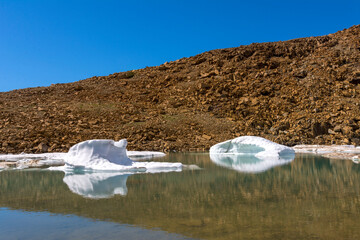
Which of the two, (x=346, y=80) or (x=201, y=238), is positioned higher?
(x=346, y=80)

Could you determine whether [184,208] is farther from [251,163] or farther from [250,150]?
[250,150]

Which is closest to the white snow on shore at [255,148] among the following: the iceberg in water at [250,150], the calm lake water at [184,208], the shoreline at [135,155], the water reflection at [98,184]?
the iceberg in water at [250,150]

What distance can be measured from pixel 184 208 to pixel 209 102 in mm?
32345

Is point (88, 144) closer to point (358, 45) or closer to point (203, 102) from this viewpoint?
point (203, 102)

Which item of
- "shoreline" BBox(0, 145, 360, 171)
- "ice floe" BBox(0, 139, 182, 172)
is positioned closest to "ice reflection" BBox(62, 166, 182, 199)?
"ice floe" BBox(0, 139, 182, 172)

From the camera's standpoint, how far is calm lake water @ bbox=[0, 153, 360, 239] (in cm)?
473

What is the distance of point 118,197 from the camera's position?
24.8ft

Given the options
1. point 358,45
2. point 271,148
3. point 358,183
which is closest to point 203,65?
point 358,45

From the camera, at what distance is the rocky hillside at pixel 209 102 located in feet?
97.0

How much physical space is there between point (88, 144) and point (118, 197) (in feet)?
19.9

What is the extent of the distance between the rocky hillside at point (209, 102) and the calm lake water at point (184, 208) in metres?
18.0

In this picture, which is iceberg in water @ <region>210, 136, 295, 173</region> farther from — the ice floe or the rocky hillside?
the ice floe

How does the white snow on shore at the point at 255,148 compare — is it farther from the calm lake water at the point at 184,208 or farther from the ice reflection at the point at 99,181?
the calm lake water at the point at 184,208

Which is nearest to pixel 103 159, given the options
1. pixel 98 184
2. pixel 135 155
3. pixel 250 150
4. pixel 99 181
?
pixel 99 181
